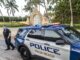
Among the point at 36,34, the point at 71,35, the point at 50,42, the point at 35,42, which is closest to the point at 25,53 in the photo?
the point at 35,42

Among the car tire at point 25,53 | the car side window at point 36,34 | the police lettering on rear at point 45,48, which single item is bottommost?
the car tire at point 25,53

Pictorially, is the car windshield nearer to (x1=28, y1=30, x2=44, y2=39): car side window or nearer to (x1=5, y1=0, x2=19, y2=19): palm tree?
(x1=28, y1=30, x2=44, y2=39): car side window

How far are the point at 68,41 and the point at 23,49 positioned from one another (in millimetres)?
2977

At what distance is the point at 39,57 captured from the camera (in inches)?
377

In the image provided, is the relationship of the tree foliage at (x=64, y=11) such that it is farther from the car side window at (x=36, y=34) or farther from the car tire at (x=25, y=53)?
the car side window at (x=36, y=34)

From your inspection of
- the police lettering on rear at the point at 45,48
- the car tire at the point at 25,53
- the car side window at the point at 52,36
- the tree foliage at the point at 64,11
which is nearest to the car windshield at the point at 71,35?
the car side window at the point at 52,36

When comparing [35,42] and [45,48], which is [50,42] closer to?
[45,48]

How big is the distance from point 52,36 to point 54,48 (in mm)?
525

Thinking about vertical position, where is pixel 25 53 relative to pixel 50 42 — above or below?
below

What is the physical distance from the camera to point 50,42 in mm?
8797

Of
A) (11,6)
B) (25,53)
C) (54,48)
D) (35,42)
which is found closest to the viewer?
(54,48)

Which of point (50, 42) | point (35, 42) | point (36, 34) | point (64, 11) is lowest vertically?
point (35, 42)

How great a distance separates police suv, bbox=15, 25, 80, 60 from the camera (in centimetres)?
803

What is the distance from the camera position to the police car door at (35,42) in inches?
367
